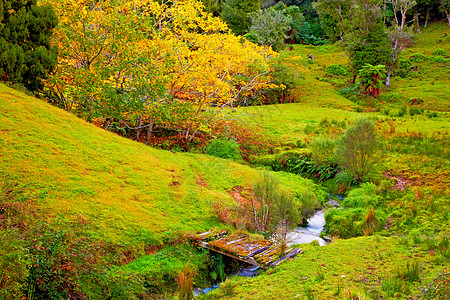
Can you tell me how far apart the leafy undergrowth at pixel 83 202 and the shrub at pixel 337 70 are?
29300 millimetres

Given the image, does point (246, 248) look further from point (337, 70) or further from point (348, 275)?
point (337, 70)

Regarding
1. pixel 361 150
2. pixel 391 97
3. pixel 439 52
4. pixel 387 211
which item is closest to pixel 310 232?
pixel 387 211

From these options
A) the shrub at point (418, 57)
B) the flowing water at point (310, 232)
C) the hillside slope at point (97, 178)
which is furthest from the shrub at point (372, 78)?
the hillside slope at point (97, 178)

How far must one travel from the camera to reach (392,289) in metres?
5.80

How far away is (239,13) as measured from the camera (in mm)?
48375

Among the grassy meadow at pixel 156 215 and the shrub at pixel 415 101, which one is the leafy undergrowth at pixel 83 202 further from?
the shrub at pixel 415 101

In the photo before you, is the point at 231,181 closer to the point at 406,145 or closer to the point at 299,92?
the point at 406,145

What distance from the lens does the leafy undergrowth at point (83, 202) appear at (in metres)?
6.15

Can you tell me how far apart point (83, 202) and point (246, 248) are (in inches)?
150

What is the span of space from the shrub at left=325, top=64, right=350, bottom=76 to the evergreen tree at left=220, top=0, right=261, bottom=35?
551 inches

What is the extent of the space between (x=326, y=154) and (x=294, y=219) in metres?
6.29

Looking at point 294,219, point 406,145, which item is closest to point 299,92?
Result: point 406,145

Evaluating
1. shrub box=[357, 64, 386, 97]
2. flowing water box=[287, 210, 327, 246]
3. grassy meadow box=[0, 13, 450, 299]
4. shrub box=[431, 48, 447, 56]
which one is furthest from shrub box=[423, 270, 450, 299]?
shrub box=[431, 48, 447, 56]

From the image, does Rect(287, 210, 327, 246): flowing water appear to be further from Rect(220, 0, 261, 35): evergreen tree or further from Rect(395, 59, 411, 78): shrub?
Rect(220, 0, 261, 35): evergreen tree
